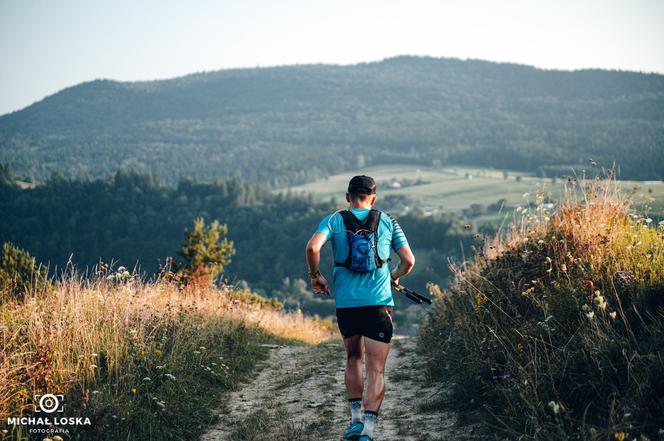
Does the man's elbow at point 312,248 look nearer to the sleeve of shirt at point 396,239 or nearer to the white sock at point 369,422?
the sleeve of shirt at point 396,239

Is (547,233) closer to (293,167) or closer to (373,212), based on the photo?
(373,212)

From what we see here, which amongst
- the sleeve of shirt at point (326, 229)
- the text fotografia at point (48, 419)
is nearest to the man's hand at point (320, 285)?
the sleeve of shirt at point (326, 229)

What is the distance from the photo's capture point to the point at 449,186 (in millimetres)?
136250

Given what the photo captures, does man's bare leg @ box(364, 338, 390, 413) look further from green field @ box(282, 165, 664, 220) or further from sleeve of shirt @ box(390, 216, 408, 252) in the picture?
green field @ box(282, 165, 664, 220)

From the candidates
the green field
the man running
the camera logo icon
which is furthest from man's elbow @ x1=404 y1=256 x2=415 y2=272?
the green field

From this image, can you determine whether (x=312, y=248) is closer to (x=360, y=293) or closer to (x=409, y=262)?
(x=360, y=293)

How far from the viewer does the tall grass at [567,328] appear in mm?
4918

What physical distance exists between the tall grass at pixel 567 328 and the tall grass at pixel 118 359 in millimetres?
3033

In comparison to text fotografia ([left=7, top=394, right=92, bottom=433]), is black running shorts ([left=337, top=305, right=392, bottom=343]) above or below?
above

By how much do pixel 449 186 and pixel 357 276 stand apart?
438 ft

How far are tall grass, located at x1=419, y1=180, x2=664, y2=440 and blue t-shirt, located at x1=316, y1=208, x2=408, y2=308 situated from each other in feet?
4.67

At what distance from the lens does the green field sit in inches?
4417

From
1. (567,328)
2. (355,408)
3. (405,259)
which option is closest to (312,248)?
(405,259)

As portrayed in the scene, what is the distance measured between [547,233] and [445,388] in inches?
96.0
